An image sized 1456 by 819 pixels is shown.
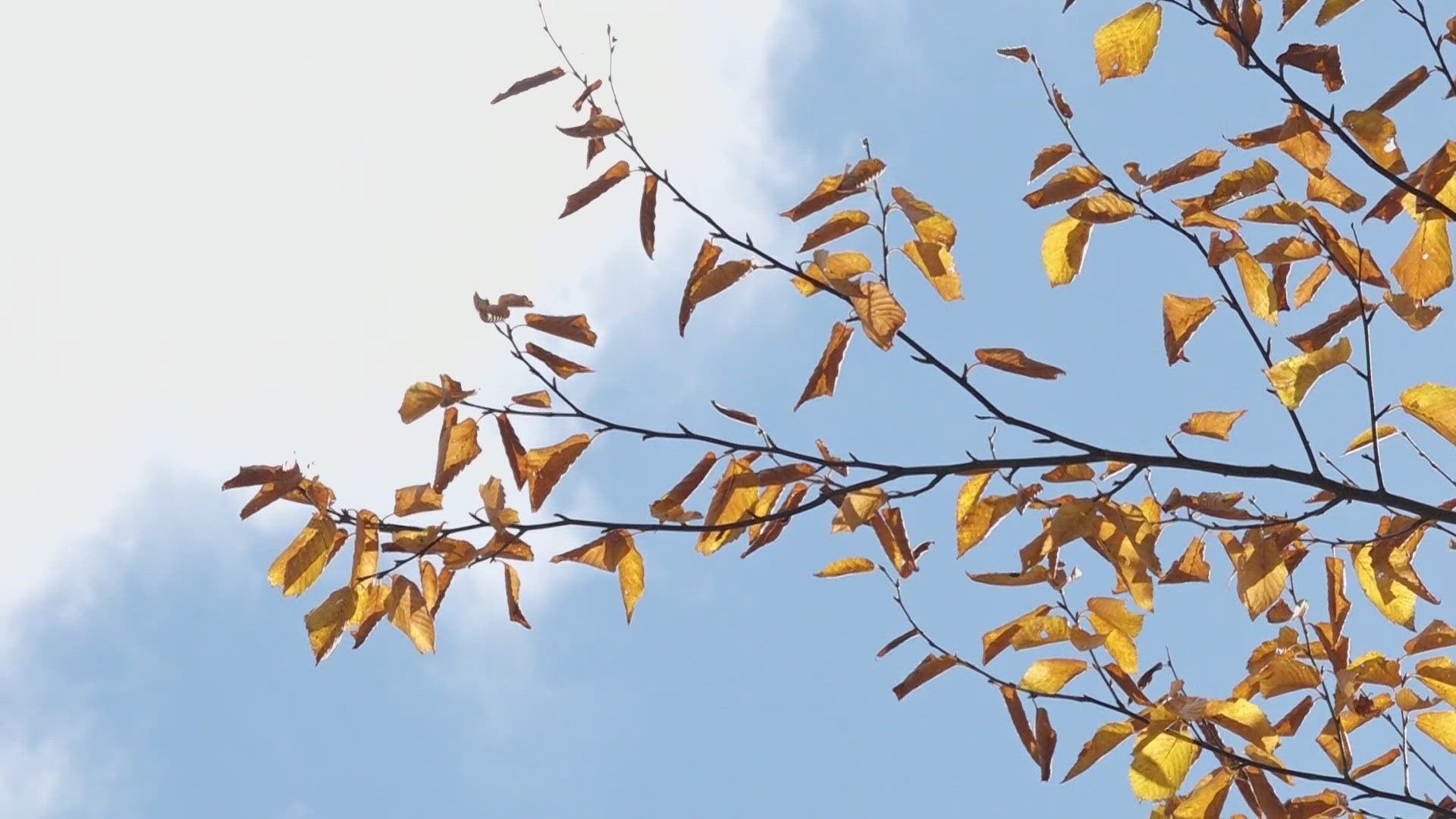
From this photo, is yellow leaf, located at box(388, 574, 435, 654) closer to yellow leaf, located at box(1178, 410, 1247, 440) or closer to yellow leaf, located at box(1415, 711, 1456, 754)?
yellow leaf, located at box(1178, 410, 1247, 440)

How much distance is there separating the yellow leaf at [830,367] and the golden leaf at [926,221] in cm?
21

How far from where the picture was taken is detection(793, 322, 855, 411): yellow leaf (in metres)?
2.00

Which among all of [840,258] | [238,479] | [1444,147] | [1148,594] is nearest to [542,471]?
[238,479]

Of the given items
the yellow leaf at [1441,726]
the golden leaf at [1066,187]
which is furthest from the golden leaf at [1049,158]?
the yellow leaf at [1441,726]

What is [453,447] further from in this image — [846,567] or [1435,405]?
[1435,405]

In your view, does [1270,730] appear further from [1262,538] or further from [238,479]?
[238,479]

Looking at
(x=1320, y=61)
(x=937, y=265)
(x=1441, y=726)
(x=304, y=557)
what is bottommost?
(x=1441, y=726)

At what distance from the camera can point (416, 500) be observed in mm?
2146

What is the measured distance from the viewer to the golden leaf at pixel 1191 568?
2.24m

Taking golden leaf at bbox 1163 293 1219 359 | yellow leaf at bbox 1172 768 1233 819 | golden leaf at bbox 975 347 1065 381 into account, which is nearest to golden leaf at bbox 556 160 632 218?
golden leaf at bbox 975 347 1065 381

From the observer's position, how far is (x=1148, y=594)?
2137 millimetres

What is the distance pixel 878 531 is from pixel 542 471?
2.04ft

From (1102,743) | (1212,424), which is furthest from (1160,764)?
(1212,424)

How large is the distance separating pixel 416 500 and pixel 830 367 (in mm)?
797
